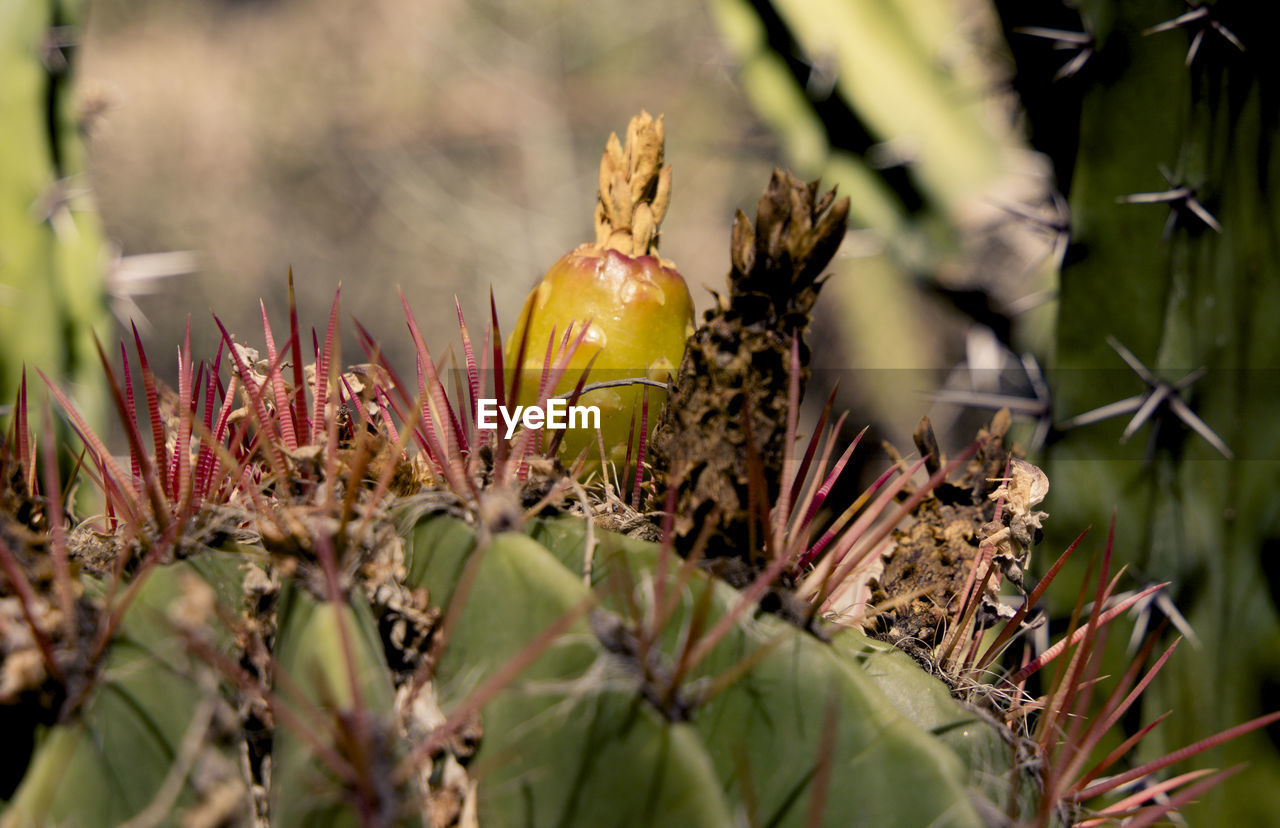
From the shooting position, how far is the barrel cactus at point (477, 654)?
39 cm

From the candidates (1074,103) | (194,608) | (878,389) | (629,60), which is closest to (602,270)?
(194,608)

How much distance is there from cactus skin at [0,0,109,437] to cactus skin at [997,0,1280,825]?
1.35 meters

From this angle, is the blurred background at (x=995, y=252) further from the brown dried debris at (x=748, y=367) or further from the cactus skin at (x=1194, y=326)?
the brown dried debris at (x=748, y=367)

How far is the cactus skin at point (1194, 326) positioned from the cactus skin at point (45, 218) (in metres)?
1.35

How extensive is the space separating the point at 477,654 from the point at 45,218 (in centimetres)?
123

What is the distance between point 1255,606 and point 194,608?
1.00 m

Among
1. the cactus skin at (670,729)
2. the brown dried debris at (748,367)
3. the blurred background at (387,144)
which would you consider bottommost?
the cactus skin at (670,729)

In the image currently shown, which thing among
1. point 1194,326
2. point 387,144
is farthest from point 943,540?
point 387,144

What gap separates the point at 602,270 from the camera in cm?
79

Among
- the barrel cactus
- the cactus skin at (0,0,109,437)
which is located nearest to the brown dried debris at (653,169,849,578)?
the barrel cactus

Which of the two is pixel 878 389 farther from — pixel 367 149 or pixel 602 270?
pixel 367 149

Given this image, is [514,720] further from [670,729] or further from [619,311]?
[619,311]

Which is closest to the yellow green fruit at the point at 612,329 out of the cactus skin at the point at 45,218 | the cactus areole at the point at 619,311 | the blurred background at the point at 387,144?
the cactus areole at the point at 619,311

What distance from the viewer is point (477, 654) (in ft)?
1.45
